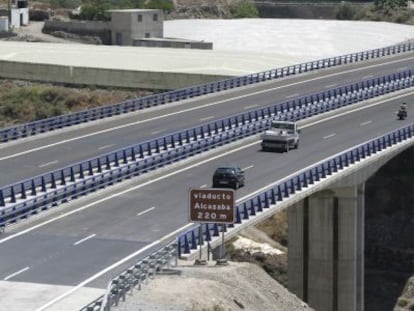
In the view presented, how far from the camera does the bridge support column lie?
225 feet

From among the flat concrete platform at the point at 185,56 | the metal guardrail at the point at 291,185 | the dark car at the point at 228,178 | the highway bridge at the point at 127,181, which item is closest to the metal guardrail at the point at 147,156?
the highway bridge at the point at 127,181

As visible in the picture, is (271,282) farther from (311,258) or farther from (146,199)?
(311,258)

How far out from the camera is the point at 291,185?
190ft

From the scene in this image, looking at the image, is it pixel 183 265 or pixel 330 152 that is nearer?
pixel 183 265

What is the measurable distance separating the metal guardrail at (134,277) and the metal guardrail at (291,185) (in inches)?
67.2

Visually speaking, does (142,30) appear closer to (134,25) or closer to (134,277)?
(134,25)

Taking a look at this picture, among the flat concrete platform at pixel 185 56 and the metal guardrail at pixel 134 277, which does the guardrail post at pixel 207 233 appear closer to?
the metal guardrail at pixel 134 277

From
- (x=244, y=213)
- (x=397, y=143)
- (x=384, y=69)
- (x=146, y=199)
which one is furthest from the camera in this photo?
(x=384, y=69)

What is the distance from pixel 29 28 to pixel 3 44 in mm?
26635

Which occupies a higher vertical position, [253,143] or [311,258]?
[253,143]

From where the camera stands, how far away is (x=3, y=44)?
460ft

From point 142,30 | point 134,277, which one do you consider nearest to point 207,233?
point 134,277

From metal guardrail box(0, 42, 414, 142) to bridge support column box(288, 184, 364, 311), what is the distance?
58.2ft

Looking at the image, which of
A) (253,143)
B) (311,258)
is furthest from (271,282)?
(253,143)
